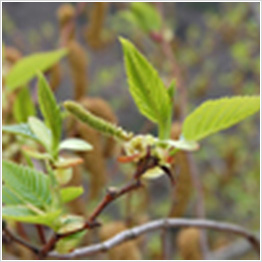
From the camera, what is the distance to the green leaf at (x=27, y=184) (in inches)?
12.2

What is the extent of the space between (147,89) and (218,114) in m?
0.05

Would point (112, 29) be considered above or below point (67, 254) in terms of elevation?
above

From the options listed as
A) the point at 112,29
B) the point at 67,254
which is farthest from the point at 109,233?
the point at 112,29

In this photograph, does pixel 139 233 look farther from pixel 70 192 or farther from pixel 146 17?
pixel 146 17

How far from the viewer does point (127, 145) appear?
0.31 meters

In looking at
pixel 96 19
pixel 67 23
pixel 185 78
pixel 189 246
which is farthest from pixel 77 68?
pixel 185 78

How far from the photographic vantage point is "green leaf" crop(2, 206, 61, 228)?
0.97 feet

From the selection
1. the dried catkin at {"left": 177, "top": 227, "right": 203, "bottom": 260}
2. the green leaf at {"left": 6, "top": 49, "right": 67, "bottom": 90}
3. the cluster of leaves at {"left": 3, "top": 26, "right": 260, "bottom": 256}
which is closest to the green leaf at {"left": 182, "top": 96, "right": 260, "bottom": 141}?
the cluster of leaves at {"left": 3, "top": 26, "right": 260, "bottom": 256}

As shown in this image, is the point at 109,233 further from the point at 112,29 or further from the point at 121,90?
the point at 121,90

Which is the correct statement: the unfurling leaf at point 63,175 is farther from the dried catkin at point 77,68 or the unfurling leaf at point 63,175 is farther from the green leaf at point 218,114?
the dried catkin at point 77,68

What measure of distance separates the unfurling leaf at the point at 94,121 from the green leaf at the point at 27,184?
5 cm

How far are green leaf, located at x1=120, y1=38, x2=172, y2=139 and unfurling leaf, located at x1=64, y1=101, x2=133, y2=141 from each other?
0.07 ft

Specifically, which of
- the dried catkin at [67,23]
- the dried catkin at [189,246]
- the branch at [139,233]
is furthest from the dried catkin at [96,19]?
the branch at [139,233]

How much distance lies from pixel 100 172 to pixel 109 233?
9 centimetres
